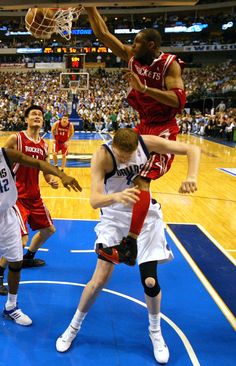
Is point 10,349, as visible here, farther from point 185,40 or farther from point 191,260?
point 185,40

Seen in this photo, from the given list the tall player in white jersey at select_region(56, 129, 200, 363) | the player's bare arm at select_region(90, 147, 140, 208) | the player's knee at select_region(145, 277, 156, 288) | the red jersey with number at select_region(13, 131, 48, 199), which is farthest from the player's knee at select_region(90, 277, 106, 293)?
the red jersey with number at select_region(13, 131, 48, 199)

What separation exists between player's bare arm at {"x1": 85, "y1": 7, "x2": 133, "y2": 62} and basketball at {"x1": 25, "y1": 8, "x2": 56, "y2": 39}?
311 mm

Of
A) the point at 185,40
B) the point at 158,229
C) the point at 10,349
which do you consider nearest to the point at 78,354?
the point at 10,349

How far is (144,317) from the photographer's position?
10.6 ft

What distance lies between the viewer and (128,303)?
3.44 meters

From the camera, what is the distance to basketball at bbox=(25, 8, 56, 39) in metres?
2.85

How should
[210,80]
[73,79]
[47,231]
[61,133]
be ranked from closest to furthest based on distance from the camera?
[47,231] → [61,133] → [73,79] → [210,80]

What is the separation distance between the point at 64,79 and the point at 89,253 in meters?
17.5

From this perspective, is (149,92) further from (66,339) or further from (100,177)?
(66,339)

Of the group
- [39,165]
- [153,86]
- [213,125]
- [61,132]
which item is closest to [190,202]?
[61,132]

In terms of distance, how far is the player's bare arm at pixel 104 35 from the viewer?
2.76 m

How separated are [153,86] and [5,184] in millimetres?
1322

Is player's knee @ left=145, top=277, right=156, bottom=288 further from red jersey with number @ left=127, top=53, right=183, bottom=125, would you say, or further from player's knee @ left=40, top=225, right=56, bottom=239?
player's knee @ left=40, top=225, right=56, bottom=239

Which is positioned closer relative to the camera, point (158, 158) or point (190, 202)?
point (158, 158)
